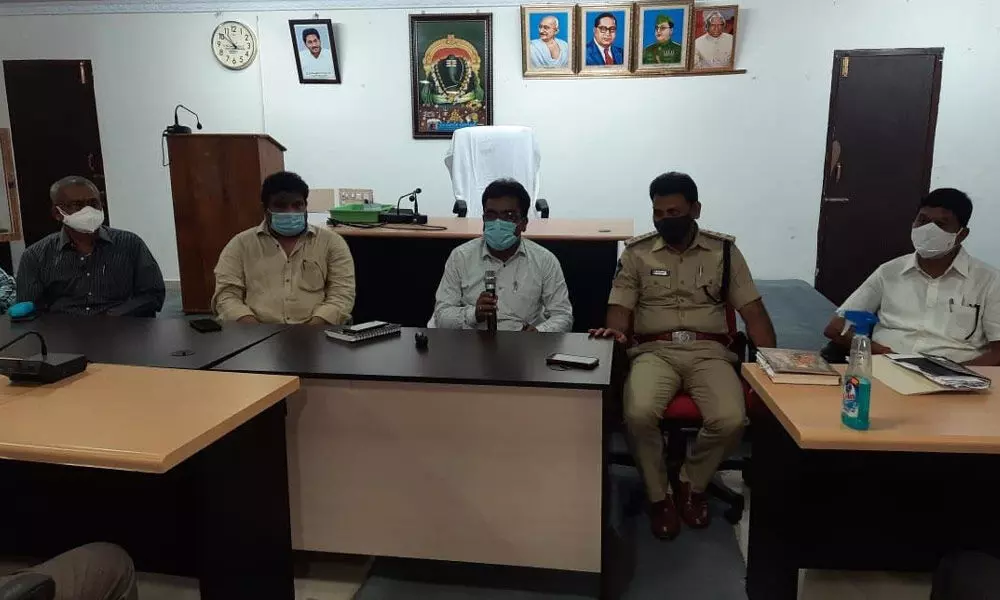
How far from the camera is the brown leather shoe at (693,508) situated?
233 cm

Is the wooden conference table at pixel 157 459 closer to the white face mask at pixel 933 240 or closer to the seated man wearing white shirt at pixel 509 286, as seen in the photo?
the seated man wearing white shirt at pixel 509 286

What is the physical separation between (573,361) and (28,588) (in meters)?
1.29

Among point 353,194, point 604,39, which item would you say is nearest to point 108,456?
point 353,194

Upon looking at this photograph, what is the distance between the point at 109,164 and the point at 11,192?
0.93m

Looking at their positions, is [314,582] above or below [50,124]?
below

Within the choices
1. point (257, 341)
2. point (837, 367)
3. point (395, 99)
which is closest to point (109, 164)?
point (395, 99)

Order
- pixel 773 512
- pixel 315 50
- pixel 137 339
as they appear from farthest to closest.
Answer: pixel 315 50 → pixel 137 339 → pixel 773 512

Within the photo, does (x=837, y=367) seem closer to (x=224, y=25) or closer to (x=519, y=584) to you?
(x=519, y=584)

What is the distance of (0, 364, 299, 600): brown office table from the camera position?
131cm

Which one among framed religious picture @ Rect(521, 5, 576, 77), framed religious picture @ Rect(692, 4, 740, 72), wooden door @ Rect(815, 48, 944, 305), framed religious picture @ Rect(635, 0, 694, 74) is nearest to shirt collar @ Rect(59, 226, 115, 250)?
framed religious picture @ Rect(521, 5, 576, 77)

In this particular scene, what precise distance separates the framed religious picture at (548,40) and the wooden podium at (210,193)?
7.05 feet

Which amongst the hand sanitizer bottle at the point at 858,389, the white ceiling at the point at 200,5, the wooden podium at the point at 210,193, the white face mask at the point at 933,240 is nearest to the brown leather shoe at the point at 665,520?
the hand sanitizer bottle at the point at 858,389

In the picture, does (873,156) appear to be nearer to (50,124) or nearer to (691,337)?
(691,337)

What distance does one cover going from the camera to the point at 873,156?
17.2 ft
